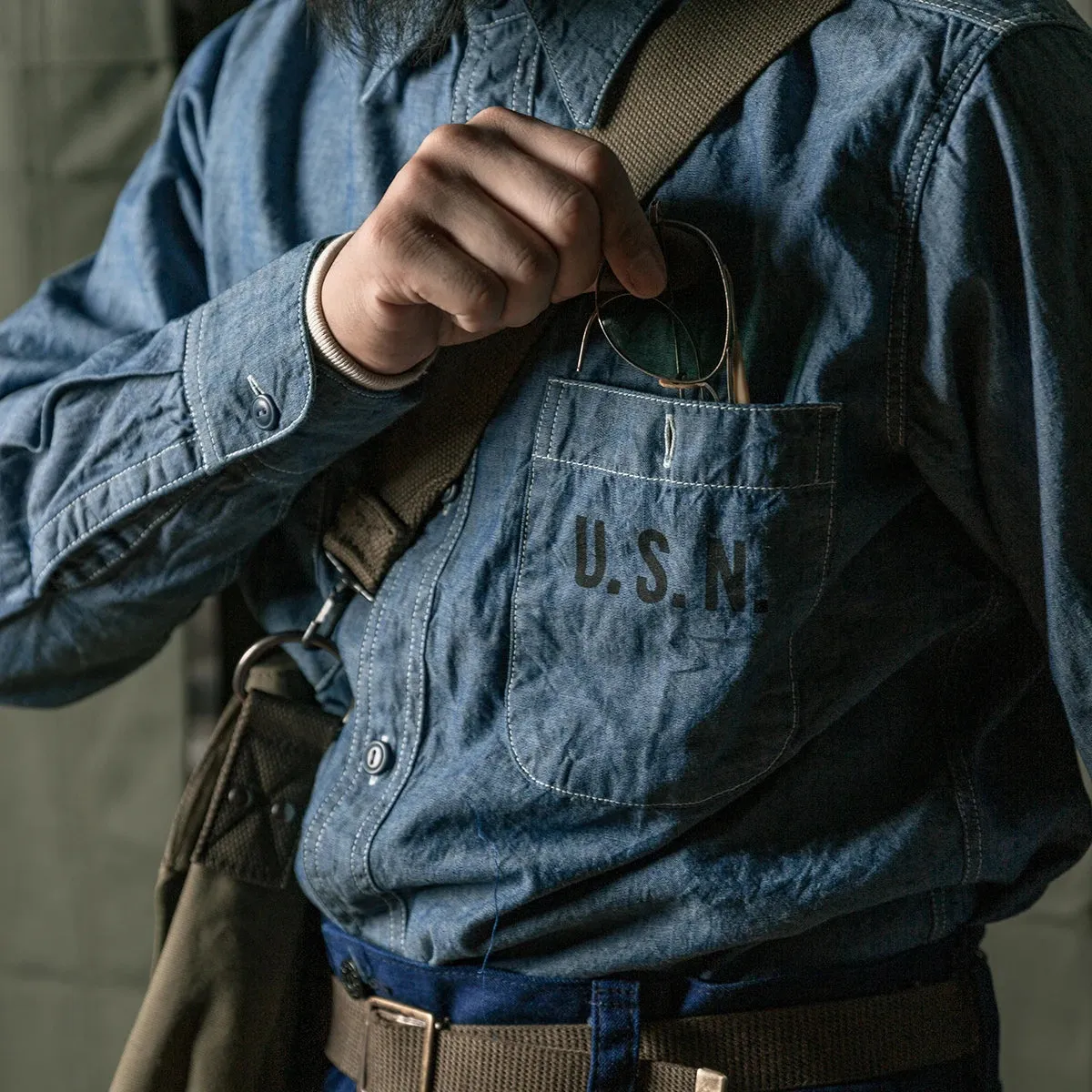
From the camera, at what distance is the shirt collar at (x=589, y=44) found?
72cm

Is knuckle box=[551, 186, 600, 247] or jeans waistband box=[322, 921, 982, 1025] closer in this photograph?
knuckle box=[551, 186, 600, 247]

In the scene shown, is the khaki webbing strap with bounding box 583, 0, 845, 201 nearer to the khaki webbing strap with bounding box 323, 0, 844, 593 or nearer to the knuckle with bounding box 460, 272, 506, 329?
the khaki webbing strap with bounding box 323, 0, 844, 593

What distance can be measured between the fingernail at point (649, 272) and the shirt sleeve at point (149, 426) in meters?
0.16

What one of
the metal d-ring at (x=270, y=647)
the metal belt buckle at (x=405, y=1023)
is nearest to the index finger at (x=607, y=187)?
Answer: the metal d-ring at (x=270, y=647)

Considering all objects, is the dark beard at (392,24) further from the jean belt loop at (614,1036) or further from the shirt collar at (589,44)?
the jean belt loop at (614,1036)

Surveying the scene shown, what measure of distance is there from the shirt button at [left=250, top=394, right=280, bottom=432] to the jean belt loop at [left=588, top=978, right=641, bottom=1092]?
38cm

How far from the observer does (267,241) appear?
86cm

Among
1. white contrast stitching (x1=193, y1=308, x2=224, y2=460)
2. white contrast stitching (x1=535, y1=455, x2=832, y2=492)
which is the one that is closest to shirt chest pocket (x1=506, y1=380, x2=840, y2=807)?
white contrast stitching (x1=535, y1=455, x2=832, y2=492)

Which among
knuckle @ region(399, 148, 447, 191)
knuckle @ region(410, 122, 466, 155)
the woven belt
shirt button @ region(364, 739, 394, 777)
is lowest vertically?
the woven belt

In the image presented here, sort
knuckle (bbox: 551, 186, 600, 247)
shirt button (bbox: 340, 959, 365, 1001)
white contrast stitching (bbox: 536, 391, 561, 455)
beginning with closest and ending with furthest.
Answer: knuckle (bbox: 551, 186, 600, 247)
white contrast stitching (bbox: 536, 391, 561, 455)
shirt button (bbox: 340, 959, 365, 1001)

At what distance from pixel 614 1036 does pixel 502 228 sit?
0.47 meters

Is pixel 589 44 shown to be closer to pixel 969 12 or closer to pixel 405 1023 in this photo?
pixel 969 12

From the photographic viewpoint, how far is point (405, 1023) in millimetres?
785

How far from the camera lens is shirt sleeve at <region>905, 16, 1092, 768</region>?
0.63 m
